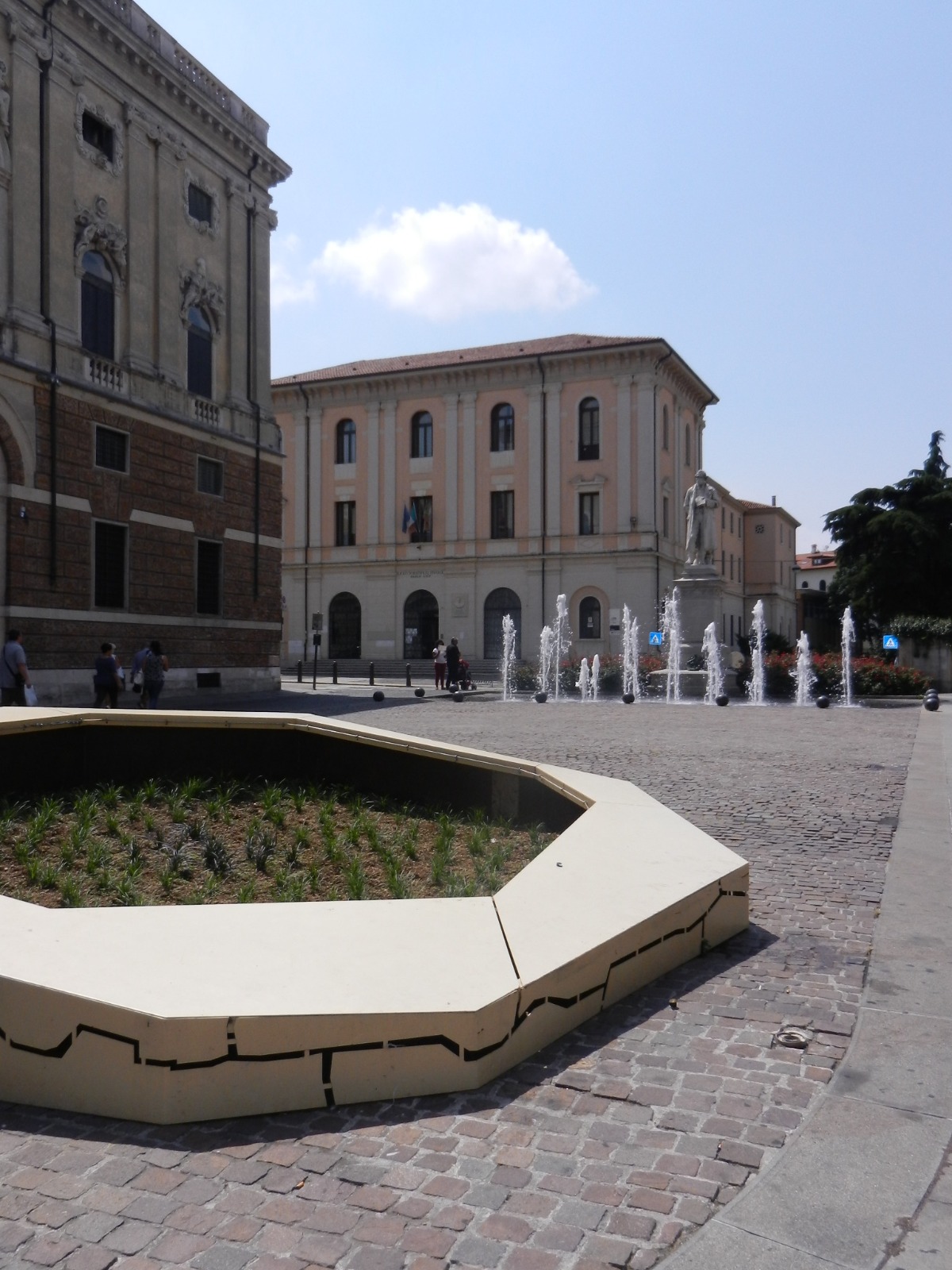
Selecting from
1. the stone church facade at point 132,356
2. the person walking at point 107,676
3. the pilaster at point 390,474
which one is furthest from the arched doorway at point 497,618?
the person walking at point 107,676

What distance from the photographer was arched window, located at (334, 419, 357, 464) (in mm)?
50812

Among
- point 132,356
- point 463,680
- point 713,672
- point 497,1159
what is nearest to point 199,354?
point 132,356

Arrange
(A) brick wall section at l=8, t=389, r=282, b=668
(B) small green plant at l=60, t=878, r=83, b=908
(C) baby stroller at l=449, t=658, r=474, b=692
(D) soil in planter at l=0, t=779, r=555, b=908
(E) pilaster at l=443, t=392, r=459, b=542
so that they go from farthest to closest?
(E) pilaster at l=443, t=392, r=459, b=542, (C) baby stroller at l=449, t=658, r=474, b=692, (A) brick wall section at l=8, t=389, r=282, b=668, (D) soil in planter at l=0, t=779, r=555, b=908, (B) small green plant at l=60, t=878, r=83, b=908

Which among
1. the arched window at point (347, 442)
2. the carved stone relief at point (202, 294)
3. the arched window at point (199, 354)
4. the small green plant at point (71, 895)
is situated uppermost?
the arched window at point (347, 442)

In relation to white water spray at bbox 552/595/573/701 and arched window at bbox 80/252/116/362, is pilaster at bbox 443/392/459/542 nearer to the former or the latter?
white water spray at bbox 552/595/573/701

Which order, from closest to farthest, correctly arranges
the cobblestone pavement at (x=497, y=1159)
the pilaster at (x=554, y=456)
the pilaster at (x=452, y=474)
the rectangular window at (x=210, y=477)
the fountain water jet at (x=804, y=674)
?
the cobblestone pavement at (x=497, y=1159), the rectangular window at (x=210, y=477), the fountain water jet at (x=804, y=674), the pilaster at (x=554, y=456), the pilaster at (x=452, y=474)

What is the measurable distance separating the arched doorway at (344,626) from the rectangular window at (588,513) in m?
11.5

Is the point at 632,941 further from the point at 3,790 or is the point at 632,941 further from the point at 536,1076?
the point at 3,790

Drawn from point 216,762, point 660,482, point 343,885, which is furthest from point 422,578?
point 343,885

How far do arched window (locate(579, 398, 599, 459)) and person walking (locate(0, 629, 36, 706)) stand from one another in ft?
110

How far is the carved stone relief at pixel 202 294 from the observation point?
25.5m

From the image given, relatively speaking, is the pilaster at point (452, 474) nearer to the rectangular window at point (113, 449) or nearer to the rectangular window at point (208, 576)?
the rectangular window at point (208, 576)

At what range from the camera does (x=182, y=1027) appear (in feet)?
9.64

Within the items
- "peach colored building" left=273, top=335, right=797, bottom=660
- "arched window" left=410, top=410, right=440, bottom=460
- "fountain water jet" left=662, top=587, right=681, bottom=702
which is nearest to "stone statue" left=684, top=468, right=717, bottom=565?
"fountain water jet" left=662, top=587, right=681, bottom=702
